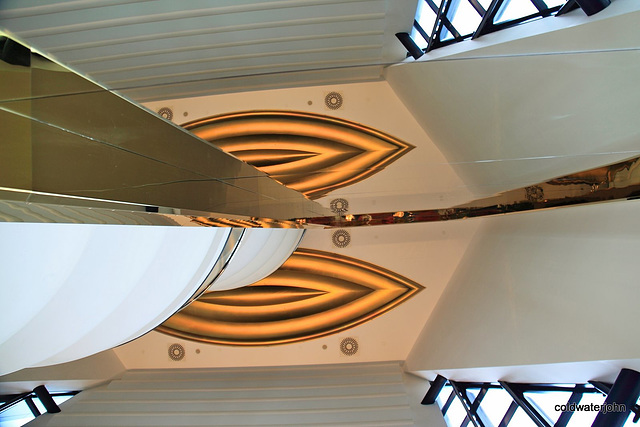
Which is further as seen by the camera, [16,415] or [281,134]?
[281,134]

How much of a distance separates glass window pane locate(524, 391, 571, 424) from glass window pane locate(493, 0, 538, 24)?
10.8ft

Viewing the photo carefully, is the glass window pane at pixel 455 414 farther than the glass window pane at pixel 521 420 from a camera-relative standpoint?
Yes

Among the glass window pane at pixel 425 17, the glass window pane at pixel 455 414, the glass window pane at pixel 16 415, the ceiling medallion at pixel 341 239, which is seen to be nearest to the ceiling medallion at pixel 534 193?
the glass window pane at pixel 455 414

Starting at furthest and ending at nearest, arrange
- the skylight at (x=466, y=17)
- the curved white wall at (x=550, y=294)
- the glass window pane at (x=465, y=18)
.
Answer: the glass window pane at (x=465, y=18)
the skylight at (x=466, y=17)
the curved white wall at (x=550, y=294)

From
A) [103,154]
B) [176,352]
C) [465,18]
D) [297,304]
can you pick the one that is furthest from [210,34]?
[103,154]

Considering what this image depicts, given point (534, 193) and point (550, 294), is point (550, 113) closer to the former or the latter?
point (534, 193)

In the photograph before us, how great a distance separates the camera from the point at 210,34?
5398 mm

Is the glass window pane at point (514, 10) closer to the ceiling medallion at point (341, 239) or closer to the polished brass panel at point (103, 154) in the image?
the polished brass panel at point (103, 154)

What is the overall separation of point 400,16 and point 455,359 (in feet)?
13.0

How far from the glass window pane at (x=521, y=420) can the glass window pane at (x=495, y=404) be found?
20 centimetres

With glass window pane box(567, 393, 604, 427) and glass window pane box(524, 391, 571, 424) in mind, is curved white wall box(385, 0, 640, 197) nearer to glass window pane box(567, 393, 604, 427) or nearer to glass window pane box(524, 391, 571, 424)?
glass window pane box(567, 393, 604, 427)

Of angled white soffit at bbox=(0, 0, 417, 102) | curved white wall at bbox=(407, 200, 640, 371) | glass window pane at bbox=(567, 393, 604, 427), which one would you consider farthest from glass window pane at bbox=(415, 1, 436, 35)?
glass window pane at bbox=(567, 393, 604, 427)

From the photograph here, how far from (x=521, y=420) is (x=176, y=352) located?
16.4 feet

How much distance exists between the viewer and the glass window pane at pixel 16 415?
562 centimetres
